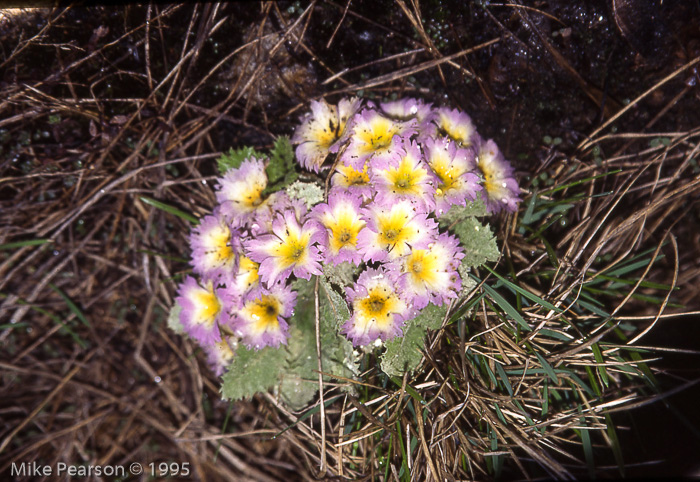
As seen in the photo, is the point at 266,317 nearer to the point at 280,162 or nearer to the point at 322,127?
the point at 280,162

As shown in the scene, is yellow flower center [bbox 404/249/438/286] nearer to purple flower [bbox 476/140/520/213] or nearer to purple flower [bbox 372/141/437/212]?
purple flower [bbox 372/141/437/212]

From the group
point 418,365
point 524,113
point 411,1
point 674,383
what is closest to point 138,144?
point 411,1

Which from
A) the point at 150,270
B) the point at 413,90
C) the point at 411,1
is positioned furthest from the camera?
the point at 150,270

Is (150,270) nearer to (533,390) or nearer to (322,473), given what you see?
(322,473)

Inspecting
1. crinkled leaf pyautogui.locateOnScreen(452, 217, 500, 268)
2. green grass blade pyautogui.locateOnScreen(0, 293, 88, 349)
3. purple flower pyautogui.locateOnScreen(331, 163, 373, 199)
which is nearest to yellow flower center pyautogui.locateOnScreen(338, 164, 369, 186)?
purple flower pyautogui.locateOnScreen(331, 163, 373, 199)

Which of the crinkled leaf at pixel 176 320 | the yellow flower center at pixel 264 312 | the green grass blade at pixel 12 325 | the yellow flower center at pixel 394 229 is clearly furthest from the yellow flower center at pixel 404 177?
the green grass blade at pixel 12 325

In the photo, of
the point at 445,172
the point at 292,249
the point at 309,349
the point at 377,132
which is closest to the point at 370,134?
the point at 377,132

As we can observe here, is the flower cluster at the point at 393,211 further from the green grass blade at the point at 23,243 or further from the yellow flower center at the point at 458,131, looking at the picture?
the green grass blade at the point at 23,243
